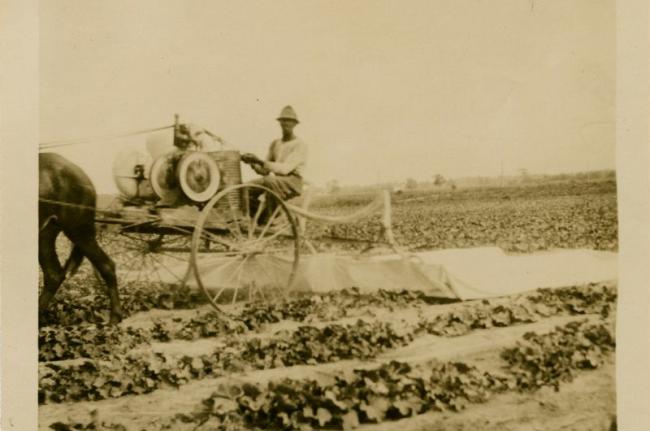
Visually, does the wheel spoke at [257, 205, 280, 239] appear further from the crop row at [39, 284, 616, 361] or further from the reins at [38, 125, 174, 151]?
the reins at [38, 125, 174, 151]

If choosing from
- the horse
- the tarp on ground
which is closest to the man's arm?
the tarp on ground

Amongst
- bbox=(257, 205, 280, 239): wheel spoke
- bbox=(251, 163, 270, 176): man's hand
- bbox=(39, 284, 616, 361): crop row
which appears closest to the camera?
bbox=(39, 284, 616, 361): crop row

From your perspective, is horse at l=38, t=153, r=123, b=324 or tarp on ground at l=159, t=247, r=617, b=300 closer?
horse at l=38, t=153, r=123, b=324

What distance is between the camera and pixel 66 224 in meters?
3.43

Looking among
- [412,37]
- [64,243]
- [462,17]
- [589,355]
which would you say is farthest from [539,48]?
[64,243]

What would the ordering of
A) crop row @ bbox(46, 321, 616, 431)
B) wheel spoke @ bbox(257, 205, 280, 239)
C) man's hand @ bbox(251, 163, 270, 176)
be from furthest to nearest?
1. wheel spoke @ bbox(257, 205, 280, 239)
2. man's hand @ bbox(251, 163, 270, 176)
3. crop row @ bbox(46, 321, 616, 431)

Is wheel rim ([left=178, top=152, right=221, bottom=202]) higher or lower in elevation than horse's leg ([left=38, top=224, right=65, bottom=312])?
higher

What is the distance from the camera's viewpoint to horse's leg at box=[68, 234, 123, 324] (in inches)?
135

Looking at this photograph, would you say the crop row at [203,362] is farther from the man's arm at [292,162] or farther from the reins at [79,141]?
the reins at [79,141]

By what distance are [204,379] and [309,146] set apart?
1272mm

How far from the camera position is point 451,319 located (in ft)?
11.6

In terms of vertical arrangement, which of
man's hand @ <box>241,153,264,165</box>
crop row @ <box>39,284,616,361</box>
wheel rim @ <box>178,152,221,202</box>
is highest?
man's hand @ <box>241,153,264,165</box>

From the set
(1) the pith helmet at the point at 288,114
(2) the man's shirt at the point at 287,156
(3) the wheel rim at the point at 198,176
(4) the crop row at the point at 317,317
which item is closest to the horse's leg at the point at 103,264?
(4) the crop row at the point at 317,317

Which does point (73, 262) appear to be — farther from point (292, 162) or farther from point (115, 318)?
point (292, 162)
